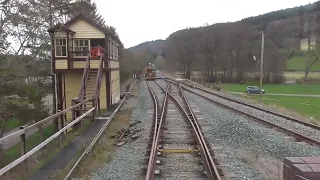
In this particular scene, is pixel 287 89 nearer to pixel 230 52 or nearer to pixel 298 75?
pixel 298 75

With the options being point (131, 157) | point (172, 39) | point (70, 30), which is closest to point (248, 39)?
point (172, 39)

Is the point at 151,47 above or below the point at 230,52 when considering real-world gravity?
above

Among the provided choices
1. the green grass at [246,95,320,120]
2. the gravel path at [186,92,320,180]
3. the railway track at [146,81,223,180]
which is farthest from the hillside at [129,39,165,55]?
the railway track at [146,81,223,180]

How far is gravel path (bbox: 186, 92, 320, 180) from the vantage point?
7.36m

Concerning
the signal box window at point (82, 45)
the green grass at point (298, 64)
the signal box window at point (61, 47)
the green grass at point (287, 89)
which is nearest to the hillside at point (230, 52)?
the green grass at point (298, 64)

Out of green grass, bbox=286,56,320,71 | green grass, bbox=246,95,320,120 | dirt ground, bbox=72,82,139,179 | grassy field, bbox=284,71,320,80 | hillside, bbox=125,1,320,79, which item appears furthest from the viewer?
green grass, bbox=286,56,320,71

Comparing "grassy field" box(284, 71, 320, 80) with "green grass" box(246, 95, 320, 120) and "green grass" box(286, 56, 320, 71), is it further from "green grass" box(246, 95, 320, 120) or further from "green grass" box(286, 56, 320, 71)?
"green grass" box(246, 95, 320, 120)

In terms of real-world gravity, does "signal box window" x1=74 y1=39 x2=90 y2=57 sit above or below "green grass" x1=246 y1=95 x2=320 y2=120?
above

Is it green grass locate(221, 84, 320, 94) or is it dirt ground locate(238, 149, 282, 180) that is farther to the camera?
green grass locate(221, 84, 320, 94)

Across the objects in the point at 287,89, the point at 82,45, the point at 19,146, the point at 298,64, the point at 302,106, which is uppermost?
the point at 298,64

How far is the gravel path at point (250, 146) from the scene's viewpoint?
290 inches

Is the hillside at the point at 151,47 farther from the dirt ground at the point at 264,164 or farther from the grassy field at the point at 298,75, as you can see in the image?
the dirt ground at the point at 264,164

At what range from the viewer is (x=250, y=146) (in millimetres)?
9570

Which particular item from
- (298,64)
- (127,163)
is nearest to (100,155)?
(127,163)
